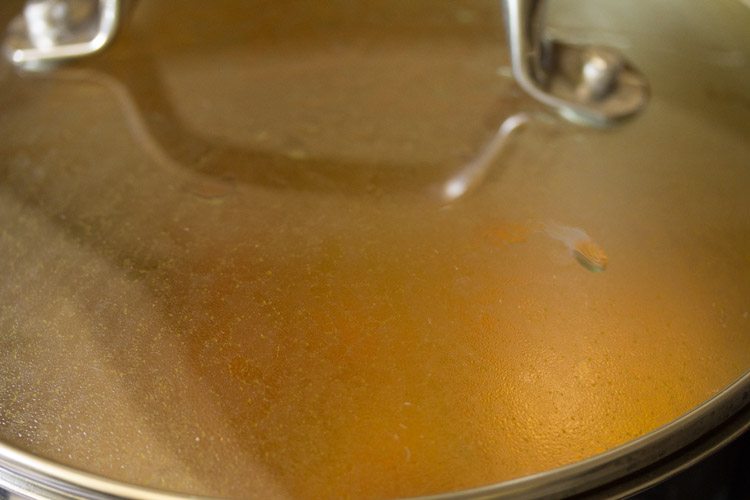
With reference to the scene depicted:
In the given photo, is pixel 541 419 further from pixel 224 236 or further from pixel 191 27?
pixel 191 27

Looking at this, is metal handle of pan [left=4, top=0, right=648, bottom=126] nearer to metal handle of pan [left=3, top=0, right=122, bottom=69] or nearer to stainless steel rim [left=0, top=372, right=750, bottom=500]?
metal handle of pan [left=3, top=0, right=122, bottom=69]

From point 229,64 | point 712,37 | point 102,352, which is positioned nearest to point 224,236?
point 102,352

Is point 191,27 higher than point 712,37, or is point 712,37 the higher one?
point 191,27

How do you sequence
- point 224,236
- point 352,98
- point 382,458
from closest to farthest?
1. point 382,458
2. point 224,236
3. point 352,98

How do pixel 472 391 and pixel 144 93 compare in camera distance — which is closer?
pixel 472 391

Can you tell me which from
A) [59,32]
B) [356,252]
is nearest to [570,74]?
[356,252]

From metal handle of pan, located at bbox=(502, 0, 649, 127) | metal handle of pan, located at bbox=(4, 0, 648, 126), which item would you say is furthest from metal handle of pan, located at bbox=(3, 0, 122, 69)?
metal handle of pan, located at bbox=(502, 0, 649, 127)

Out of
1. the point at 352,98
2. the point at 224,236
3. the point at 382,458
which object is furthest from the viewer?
the point at 352,98
